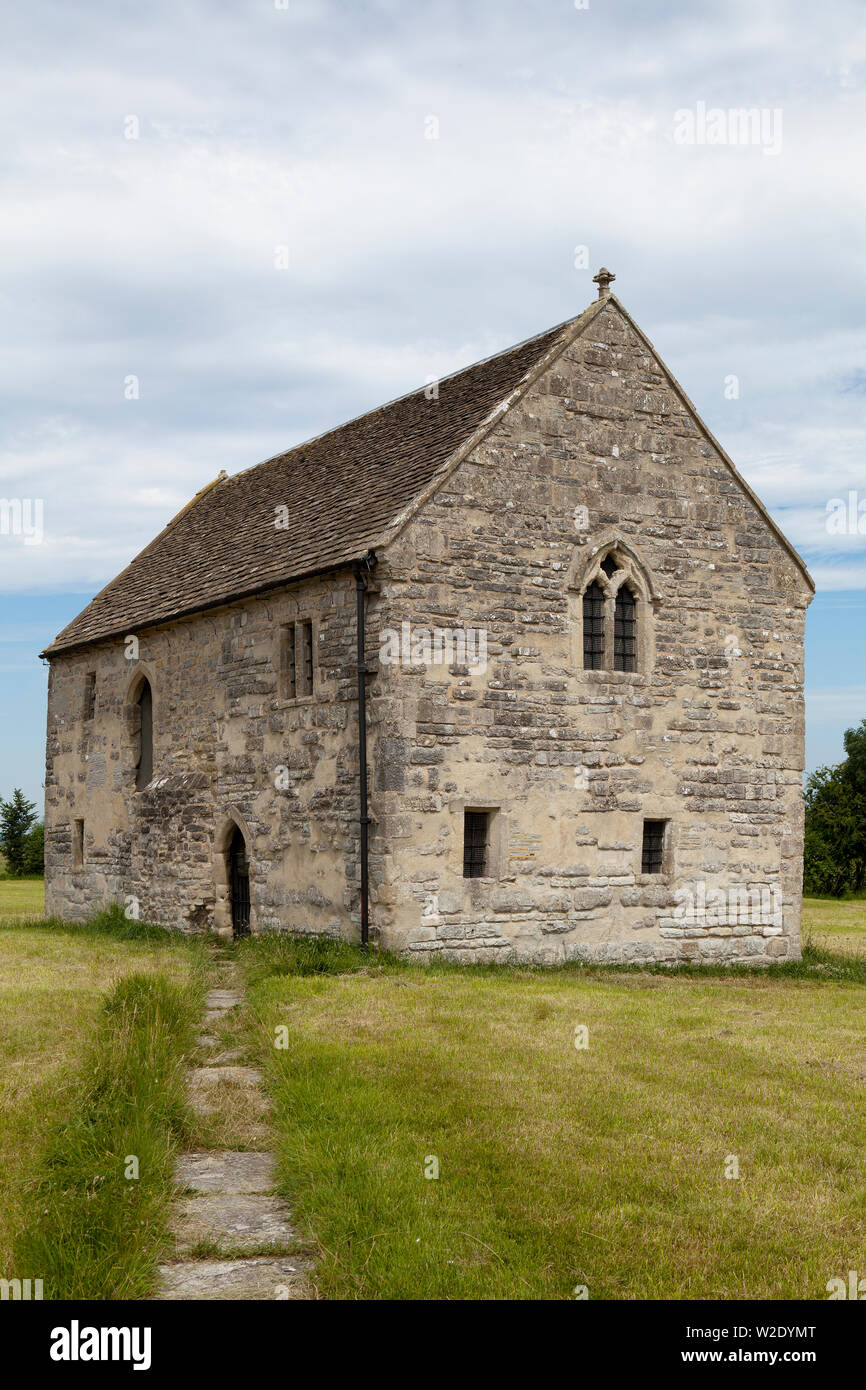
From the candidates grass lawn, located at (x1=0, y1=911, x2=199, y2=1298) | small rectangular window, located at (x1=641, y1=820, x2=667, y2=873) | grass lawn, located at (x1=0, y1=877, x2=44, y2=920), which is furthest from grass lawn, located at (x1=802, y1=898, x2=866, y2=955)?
grass lawn, located at (x1=0, y1=877, x2=44, y2=920)

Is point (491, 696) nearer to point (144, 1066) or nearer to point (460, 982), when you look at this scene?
point (460, 982)

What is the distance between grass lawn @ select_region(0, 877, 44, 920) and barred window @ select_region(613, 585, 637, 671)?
52.5 feet

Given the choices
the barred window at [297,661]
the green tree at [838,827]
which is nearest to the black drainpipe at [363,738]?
the barred window at [297,661]

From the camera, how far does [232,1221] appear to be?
6.10 meters

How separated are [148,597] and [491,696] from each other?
9.57 meters

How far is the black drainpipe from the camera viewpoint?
15062 millimetres

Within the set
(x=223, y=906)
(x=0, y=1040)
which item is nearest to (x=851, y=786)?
(x=223, y=906)

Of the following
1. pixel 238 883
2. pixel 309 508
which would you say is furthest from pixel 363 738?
pixel 309 508

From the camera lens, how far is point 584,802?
16531 mm

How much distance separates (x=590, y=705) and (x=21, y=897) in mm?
23979

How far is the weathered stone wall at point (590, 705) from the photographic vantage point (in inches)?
600

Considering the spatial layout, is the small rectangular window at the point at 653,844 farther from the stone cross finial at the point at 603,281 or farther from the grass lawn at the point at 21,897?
the grass lawn at the point at 21,897

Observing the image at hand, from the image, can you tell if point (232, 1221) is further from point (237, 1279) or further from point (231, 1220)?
point (237, 1279)

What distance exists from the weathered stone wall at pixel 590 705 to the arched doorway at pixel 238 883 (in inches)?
181
